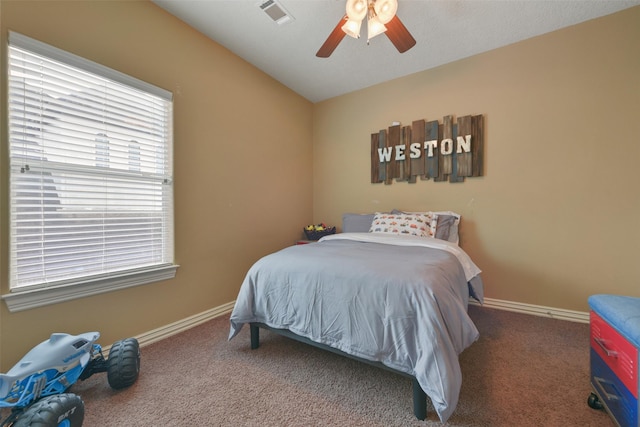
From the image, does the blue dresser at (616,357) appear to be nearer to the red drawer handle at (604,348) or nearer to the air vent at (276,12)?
the red drawer handle at (604,348)

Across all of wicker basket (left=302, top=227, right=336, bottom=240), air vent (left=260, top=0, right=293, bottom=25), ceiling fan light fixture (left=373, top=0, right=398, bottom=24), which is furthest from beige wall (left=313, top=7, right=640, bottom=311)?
air vent (left=260, top=0, right=293, bottom=25)

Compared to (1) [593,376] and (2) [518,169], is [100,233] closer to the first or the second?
(1) [593,376]

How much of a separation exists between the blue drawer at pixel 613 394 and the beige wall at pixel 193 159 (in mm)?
2635

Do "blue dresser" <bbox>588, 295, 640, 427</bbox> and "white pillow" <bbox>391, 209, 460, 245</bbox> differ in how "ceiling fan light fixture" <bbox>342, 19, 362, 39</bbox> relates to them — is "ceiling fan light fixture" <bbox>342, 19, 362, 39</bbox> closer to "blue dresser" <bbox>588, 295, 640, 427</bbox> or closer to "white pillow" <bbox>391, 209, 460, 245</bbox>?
"white pillow" <bbox>391, 209, 460, 245</bbox>

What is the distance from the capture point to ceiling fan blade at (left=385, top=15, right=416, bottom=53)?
1.69m

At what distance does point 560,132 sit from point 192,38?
3.43m

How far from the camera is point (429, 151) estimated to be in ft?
9.23

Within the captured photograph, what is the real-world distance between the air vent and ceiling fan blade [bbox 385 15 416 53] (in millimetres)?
860

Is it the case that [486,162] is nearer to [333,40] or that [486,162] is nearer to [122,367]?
[333,40]

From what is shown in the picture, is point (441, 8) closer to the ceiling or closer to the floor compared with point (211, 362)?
closer to the ceiling

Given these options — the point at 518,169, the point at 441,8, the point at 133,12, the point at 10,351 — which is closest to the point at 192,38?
the point at 133,12

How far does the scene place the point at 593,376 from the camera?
1245mm

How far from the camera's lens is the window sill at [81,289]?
4.49 feet

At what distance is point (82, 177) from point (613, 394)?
119 inches
